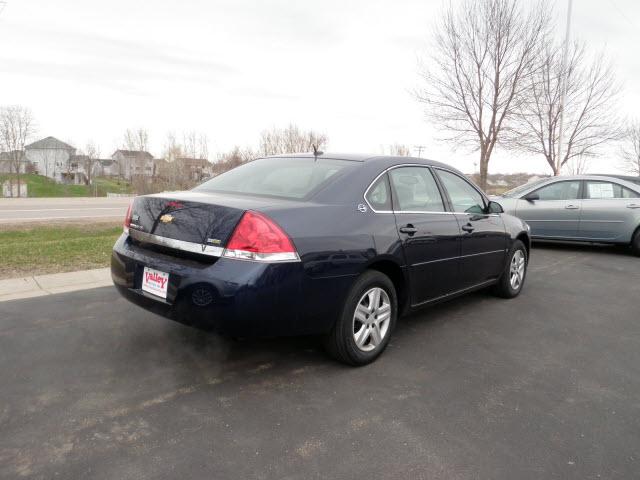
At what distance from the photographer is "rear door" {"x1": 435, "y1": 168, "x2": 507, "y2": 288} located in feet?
14.5

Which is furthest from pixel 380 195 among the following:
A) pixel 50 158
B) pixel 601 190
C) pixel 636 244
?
pixel 50 158

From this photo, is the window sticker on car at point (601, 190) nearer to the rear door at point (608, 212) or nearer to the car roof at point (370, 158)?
the rear door at point (608, 212)

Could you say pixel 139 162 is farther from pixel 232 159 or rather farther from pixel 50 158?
pixel 50 158

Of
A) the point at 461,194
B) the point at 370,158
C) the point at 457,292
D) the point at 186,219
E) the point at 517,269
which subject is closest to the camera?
the point at 186,219

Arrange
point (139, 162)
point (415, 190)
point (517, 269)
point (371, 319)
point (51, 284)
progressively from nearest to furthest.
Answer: point (371, 319), point (415, 190), point (51, 284), point (517, 269), point (139, 162)

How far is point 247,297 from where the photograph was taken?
2.77 metres

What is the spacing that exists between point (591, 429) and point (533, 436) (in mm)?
377

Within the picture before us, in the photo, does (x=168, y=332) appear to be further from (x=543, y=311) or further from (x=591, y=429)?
(x=543, y=311)

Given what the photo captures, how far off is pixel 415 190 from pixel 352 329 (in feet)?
4.48

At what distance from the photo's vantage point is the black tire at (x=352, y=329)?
323cm

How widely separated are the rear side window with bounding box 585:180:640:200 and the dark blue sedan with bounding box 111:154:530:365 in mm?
6445

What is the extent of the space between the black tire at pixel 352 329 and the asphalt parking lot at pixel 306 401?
4.0 inches

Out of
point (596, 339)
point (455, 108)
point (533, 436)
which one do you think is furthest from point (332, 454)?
point (455, 108)

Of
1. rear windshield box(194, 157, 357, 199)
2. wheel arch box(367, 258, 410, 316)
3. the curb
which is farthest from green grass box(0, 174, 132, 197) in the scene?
wheel arch box(367, 258, 410, 316)
